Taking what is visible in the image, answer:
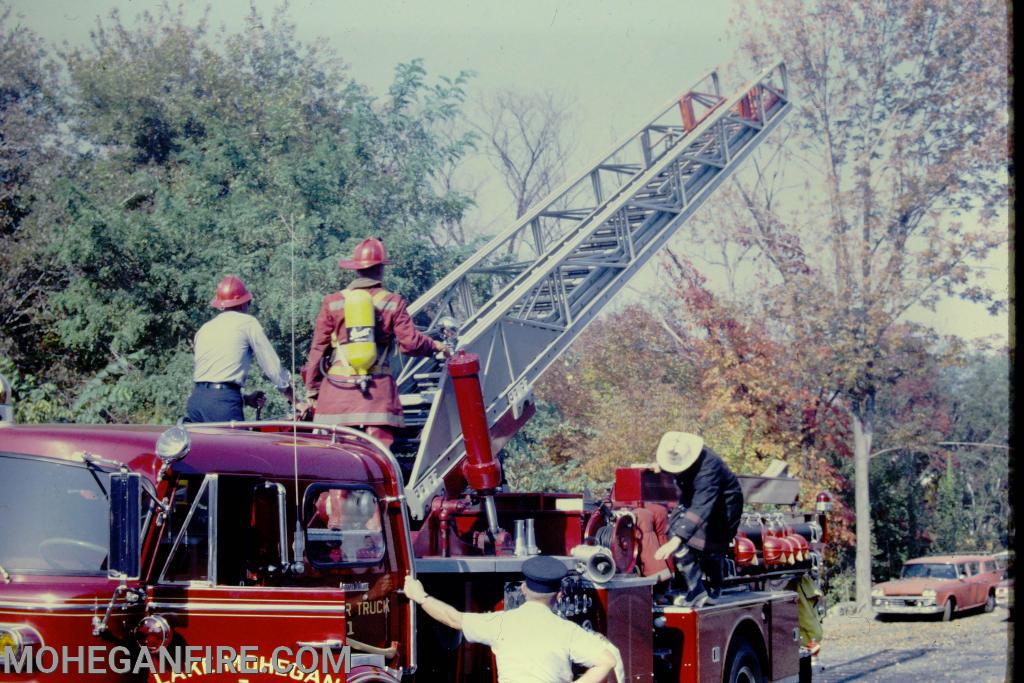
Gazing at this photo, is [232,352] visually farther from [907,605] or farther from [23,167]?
[907,605]

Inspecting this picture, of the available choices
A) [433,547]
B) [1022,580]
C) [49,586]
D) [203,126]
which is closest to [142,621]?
[49,586]

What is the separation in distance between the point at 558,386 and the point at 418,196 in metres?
10.1

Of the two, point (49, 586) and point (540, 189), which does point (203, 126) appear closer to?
point (540, 189)

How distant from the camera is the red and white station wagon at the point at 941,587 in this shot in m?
22.7

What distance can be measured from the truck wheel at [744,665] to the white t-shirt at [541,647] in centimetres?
348

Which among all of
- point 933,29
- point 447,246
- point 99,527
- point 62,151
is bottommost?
point 99,527

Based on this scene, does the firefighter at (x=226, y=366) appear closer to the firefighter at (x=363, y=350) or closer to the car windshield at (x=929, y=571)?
the firefighter at (x=363, y=350)

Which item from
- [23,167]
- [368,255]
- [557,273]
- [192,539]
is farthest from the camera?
[23,167]

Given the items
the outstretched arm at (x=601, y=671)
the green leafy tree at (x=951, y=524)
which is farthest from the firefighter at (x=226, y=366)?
the green leafy tree at (x=951, y=524)

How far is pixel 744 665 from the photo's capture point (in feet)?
28.2

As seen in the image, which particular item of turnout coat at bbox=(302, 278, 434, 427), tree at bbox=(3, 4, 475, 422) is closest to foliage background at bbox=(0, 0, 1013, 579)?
tree at bbox=(3, 4, 475, 422)

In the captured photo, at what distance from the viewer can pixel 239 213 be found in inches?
532

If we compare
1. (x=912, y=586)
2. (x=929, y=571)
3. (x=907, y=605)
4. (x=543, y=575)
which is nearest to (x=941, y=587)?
(x=912, y=586)

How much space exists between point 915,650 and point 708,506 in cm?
1024
